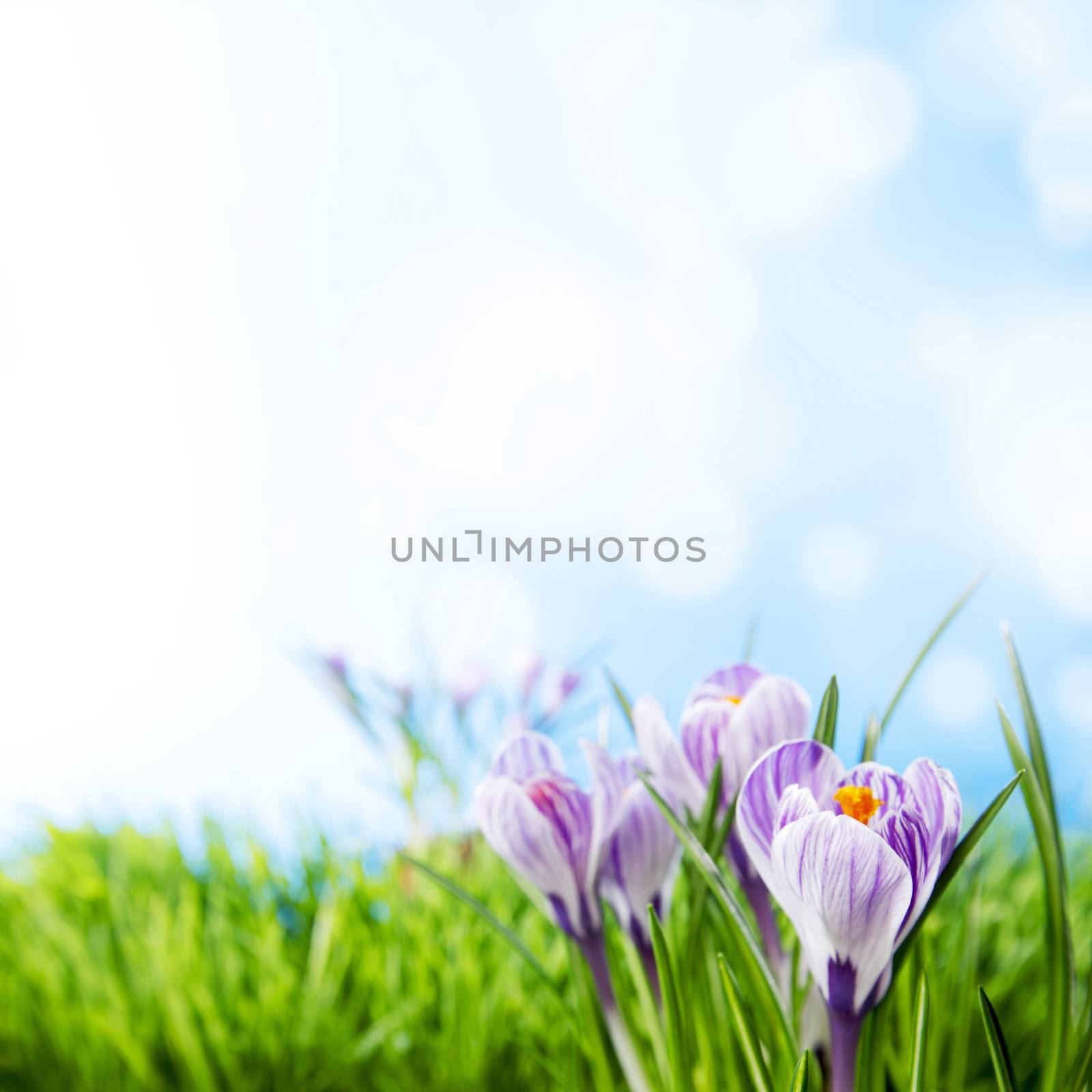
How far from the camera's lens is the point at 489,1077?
3.13 ft

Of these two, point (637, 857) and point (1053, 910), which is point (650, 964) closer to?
point (637, 857)

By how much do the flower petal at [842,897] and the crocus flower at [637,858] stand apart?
0.32 feet

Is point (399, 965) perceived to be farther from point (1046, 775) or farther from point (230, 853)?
point (1046, 775)

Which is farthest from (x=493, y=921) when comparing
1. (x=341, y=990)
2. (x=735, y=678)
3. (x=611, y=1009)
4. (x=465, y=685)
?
(x=465, y=685)

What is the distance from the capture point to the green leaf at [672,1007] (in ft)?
1.46

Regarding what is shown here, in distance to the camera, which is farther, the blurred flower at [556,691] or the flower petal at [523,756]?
the blurred flower at [556,691]

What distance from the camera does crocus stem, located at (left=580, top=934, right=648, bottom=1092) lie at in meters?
0.52

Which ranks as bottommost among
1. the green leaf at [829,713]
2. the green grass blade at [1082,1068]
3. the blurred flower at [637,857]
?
the green grass blade at [1082,1068]

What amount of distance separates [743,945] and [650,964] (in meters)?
0.09

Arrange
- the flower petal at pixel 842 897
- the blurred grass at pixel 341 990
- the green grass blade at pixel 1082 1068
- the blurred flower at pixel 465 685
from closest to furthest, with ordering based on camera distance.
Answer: the flower petal at pixel 842 897 < the green grass blade at pixel 1082 1068 < the blurred grass at pixel 341 990 < the blurred flower at pixel 465 685

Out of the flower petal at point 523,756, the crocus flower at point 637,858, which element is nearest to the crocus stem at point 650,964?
the crocus flower at point 637,858

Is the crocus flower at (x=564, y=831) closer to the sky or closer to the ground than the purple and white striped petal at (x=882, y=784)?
closer to the ground

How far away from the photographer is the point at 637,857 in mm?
496

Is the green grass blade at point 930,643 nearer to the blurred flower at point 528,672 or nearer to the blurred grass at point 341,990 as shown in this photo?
the blurred grass at point 341,990
